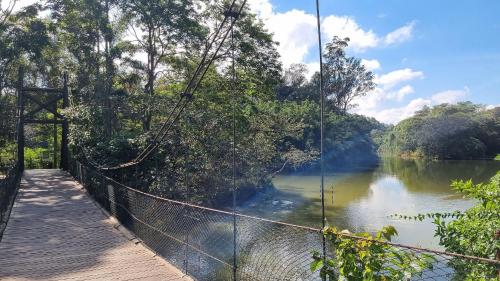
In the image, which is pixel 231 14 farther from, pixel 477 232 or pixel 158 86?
pixel 158 86

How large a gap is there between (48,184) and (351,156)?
106 feet

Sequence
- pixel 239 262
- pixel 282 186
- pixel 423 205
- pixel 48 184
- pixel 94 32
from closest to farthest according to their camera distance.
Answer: pixel 239 262
pixel 48 184
pixel 94 32
pixel 423 205
pixel 282 186

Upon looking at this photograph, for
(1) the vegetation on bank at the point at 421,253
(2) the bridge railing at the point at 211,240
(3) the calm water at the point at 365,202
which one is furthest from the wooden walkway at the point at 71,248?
(3) the calm water at the point at 365,202

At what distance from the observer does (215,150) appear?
10156mm

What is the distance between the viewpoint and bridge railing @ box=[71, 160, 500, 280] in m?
3.85

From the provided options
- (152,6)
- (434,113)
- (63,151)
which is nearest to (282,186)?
(63,151)

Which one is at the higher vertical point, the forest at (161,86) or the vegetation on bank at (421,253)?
the forest at (161,86)

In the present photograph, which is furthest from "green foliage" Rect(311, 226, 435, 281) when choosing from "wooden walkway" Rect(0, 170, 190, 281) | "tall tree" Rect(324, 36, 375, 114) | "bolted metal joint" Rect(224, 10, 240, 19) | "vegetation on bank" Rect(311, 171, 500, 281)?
"tall tree" Rect(324, 36, 375, 114)

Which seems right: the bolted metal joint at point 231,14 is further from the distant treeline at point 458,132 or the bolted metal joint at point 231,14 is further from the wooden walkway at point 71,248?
the distant treeline at point 458,132

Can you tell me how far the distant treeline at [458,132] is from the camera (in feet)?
129

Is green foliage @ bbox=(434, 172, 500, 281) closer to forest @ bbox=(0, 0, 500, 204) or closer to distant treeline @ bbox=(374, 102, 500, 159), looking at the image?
forest @ bbox=(0, 0, 500, 204)

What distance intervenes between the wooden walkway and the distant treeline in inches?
1510

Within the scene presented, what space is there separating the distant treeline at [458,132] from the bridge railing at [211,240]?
120ft

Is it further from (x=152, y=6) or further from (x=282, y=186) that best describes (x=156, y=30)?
(x=282, y=186)
